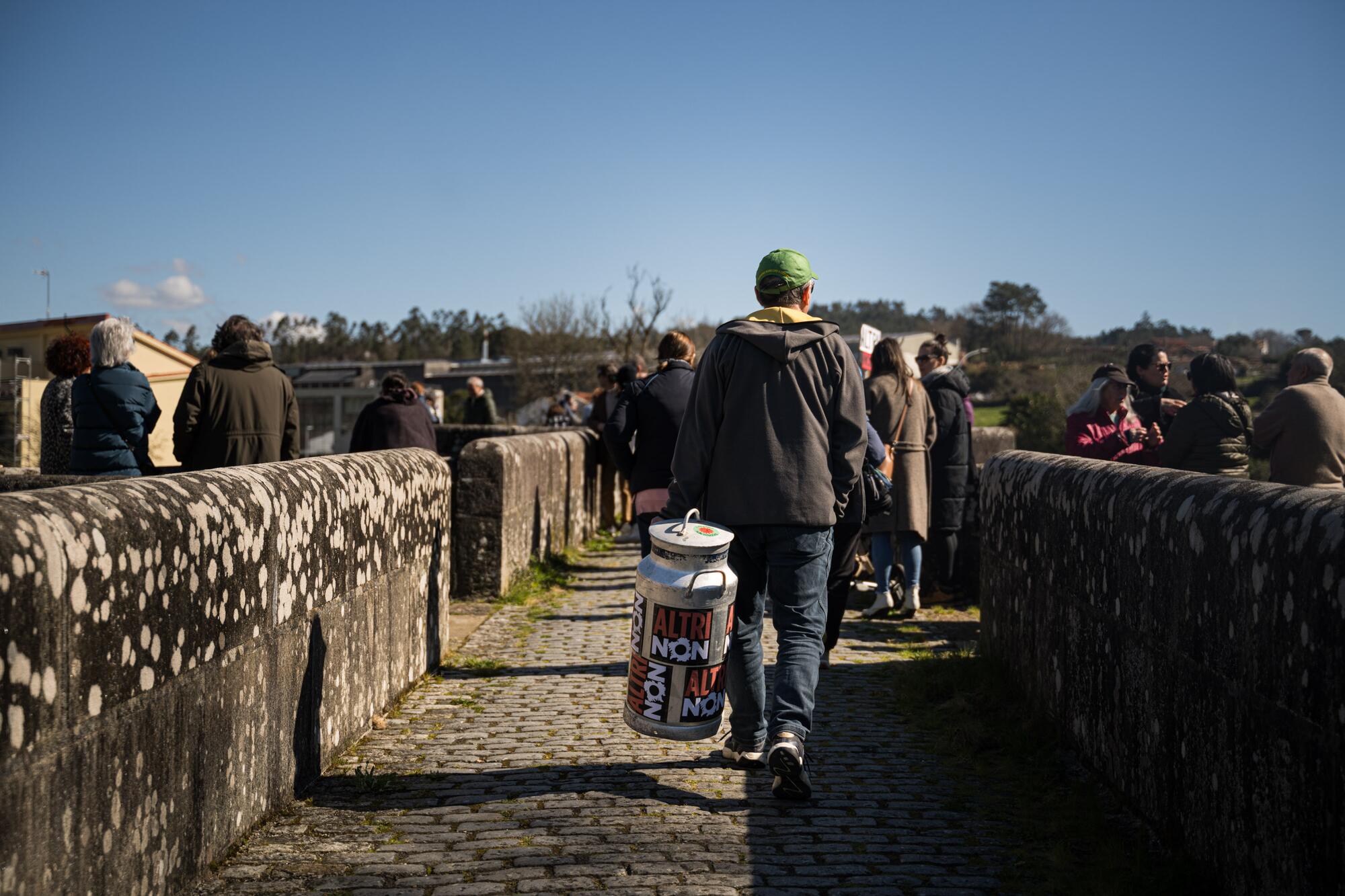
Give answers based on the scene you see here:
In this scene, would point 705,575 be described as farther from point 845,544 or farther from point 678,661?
point 845,544

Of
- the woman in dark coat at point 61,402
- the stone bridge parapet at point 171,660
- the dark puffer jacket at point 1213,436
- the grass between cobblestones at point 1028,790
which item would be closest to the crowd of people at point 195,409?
the woman in dark coat at point 61,402

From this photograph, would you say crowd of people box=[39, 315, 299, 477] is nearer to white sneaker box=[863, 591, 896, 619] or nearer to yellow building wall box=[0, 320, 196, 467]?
white sneaker box=[863, 591, 896, 619]

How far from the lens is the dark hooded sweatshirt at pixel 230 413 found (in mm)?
6051

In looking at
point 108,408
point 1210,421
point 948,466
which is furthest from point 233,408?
point 1210,421

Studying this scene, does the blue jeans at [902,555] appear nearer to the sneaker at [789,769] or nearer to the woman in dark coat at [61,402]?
the sneaker at [789,769]

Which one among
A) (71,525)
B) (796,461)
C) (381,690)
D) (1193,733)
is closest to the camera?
(71,525)

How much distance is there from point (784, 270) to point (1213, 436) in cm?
356

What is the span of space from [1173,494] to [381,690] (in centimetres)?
346

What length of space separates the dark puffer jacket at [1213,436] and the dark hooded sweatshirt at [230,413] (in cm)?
518

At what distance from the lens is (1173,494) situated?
11.5ft

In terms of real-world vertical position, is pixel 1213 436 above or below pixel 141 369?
above

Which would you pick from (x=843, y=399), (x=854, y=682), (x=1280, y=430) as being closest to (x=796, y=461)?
(x=843, y=399)

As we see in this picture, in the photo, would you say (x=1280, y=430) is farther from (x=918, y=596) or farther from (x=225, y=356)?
(x=225, y=356)

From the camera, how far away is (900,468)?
26.6ft
